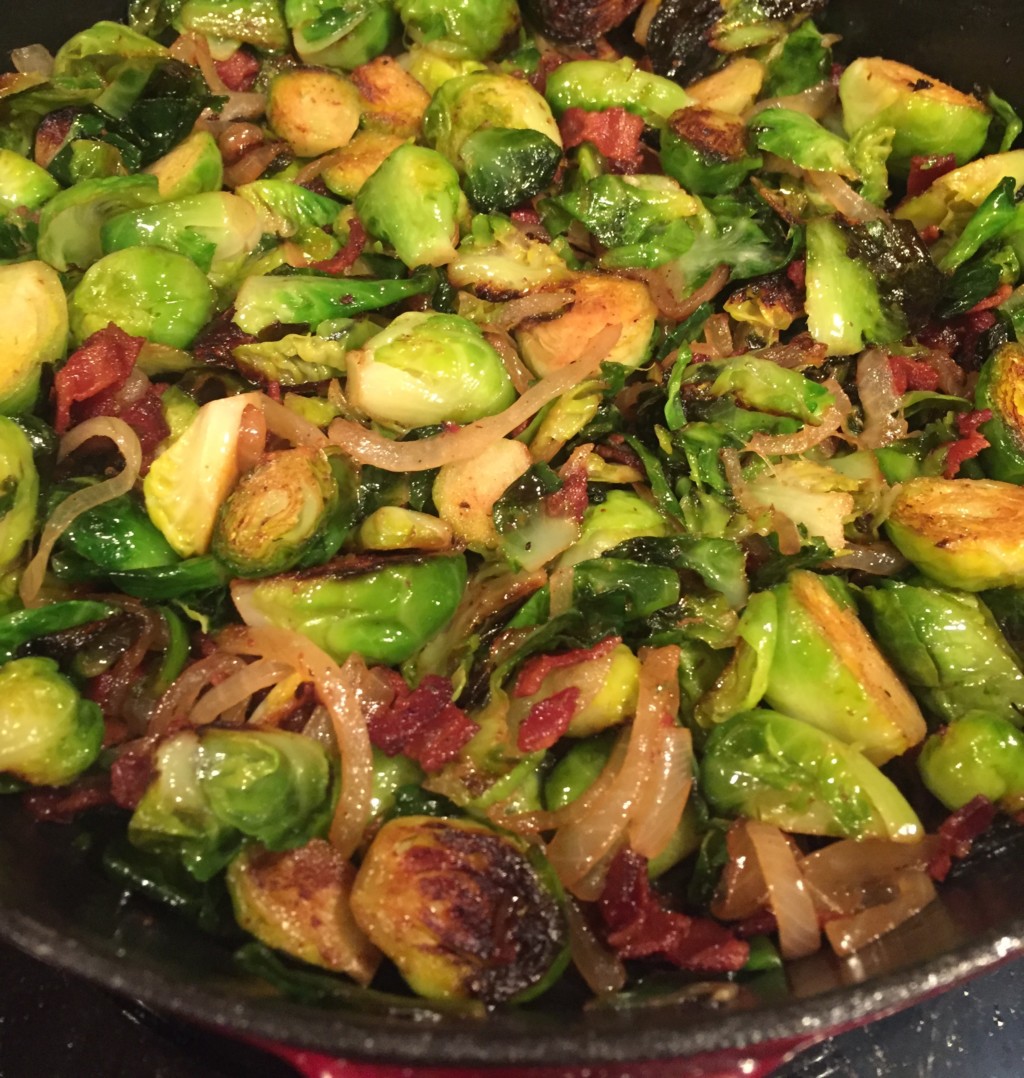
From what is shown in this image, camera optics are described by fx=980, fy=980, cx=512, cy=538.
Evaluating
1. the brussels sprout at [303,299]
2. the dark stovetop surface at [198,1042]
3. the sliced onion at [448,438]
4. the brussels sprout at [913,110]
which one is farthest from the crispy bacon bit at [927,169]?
the dark stovetop surface at [198,1042]

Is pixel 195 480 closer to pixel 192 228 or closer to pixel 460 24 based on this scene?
pixel 192 228

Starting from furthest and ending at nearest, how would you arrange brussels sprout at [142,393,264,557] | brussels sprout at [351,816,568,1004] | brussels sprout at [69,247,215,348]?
brussels sprout at [69,247,215,348]
brussels sprout at [142,393,264,557]
brussels sprout at [351,816,568,1004]

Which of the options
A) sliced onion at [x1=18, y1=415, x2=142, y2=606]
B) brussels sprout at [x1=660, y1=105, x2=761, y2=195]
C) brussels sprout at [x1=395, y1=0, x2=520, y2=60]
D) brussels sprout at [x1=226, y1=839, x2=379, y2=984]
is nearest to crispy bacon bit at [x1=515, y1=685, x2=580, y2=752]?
brussels sprout at [x1=226, y1=839, x2=379, y2=984]

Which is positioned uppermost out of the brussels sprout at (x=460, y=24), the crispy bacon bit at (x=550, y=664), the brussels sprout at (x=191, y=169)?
the brussels sprout at (x=460, y=24)

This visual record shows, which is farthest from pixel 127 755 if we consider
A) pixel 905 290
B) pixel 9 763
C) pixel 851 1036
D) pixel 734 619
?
pixel 905 290

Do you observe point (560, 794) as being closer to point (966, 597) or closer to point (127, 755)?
point (127, 755)

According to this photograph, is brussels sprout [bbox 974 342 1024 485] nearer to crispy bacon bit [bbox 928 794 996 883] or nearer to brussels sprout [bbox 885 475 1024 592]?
brussels sprout [bbox 885 475 1024 592]

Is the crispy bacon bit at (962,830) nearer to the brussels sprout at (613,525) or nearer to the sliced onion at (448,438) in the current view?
the brussels sprout at (613,525)
